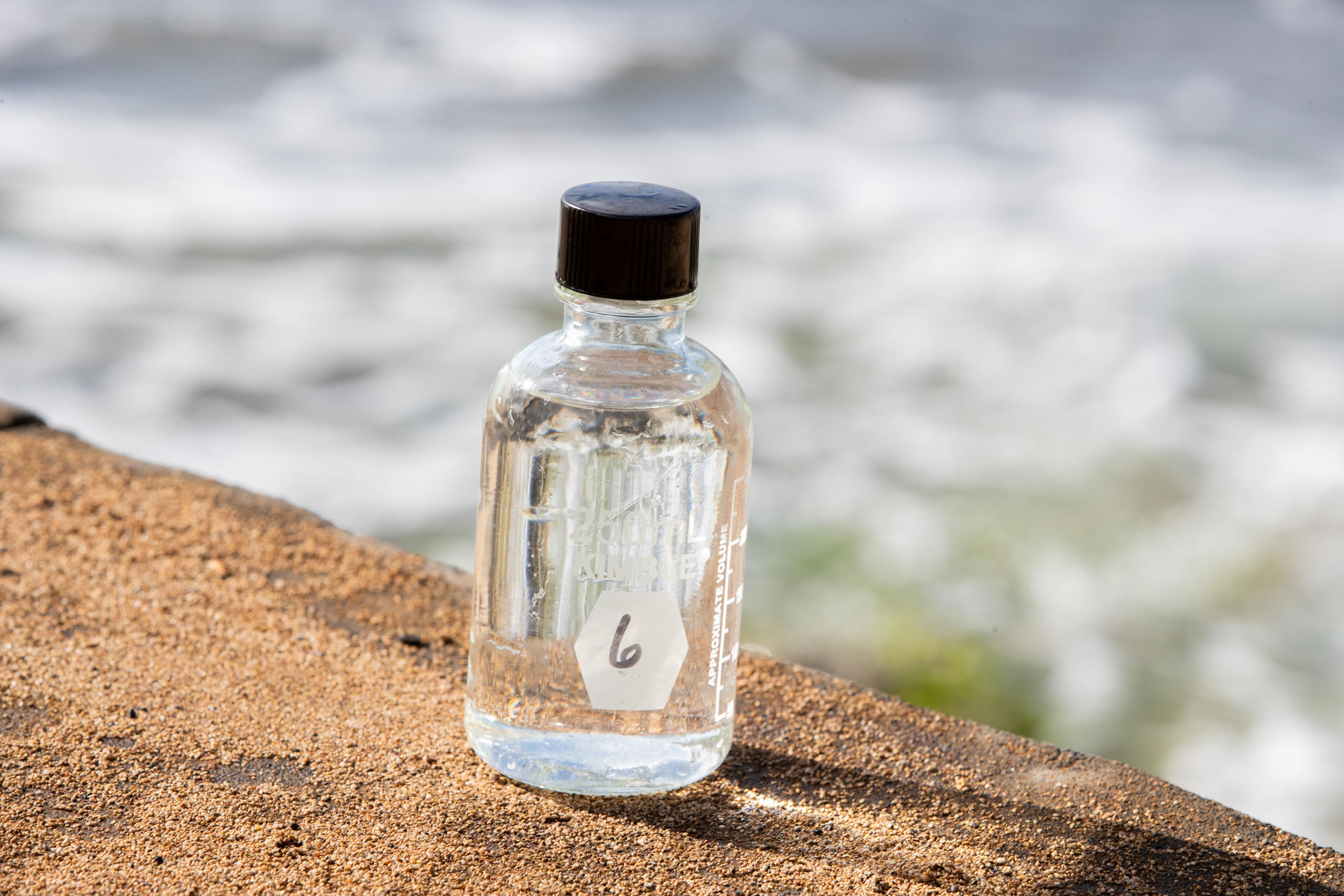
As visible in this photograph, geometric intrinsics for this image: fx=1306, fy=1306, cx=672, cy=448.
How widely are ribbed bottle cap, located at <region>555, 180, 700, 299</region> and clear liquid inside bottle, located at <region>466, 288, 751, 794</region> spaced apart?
7 centimetres

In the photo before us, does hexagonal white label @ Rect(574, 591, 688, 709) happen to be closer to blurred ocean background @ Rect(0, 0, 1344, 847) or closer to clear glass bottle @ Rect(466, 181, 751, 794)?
clear glass bottle @ Rect(466, 181, 751, 794)

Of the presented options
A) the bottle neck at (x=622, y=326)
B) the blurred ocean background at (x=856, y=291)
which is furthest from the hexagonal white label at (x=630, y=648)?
the blurred ocean background at (x=856, y=291)

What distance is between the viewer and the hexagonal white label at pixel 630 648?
132cm

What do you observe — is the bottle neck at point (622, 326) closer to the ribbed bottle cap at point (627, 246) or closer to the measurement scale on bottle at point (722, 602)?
the ribbed bottle cap at point (627, 246)

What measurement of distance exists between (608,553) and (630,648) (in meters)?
0.10

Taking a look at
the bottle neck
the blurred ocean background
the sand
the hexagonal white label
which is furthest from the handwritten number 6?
the blurred ocean background

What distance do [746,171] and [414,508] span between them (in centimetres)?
320

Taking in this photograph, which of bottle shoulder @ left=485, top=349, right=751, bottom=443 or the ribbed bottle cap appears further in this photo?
bottle shoulder @ left=485, top=349, right=751, bottom=443

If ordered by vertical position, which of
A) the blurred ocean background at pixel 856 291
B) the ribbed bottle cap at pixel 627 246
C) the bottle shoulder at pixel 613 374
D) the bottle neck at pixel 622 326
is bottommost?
the blurred ocean background at pixel 856 291

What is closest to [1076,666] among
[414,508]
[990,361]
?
[990,361]

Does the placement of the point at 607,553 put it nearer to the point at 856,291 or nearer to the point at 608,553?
the point at 608,553

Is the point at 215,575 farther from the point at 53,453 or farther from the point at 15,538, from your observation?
the point at 53,453

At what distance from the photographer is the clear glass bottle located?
1.33m

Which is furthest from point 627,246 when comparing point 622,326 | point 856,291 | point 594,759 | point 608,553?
point 856,291
